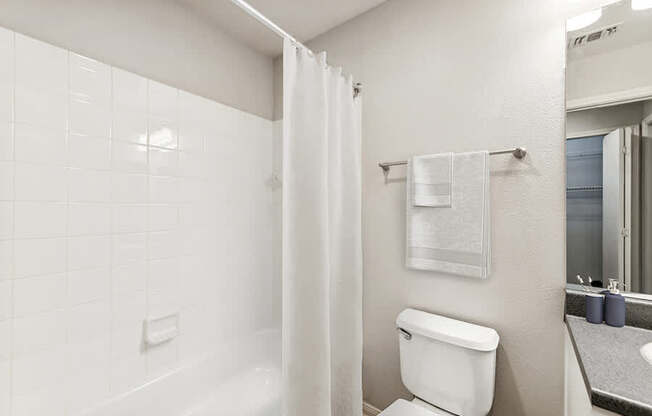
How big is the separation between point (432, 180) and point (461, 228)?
0.89 feet

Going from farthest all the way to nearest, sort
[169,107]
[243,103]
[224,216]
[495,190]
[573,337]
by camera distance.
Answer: [243,103] → [224,216] → [169,107] → [495,190] → [573,337]

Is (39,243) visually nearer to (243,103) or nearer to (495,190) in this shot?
(243,103)

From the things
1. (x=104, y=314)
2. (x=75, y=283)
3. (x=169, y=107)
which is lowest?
(x=104, y=314)

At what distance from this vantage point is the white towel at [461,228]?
136cm

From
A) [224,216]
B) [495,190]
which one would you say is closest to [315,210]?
[495,190]

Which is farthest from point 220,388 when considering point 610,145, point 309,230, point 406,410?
point 610,145

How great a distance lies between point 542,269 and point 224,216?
1.73 m

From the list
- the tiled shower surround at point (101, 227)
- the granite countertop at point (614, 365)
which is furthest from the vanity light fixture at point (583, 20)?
the tiled shower surround at point (101, 227)

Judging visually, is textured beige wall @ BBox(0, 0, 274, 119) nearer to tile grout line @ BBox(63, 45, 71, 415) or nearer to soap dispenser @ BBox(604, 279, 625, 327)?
tile grout line @ BBox(63, 45, 71, 415)

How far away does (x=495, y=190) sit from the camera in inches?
54.2

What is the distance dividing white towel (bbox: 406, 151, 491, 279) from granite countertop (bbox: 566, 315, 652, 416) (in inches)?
16.1

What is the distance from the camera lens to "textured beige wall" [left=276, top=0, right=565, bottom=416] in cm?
125

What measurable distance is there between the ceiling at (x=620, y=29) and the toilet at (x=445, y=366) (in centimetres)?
121

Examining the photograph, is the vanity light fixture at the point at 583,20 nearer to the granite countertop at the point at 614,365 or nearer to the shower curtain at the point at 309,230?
the shower curtain at the point at 309,230
